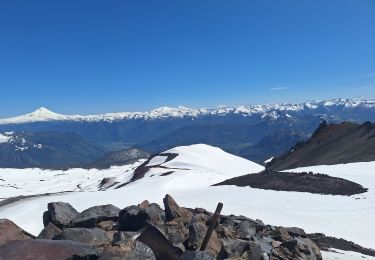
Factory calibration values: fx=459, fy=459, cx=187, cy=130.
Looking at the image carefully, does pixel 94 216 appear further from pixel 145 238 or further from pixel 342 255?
pixel 342 255

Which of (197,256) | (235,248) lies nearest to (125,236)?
(197,256)

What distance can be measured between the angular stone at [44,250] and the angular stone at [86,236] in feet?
4.30

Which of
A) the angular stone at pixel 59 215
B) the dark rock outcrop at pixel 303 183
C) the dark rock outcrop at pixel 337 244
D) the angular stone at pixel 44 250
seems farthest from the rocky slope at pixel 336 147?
the angular stone at pixel 44 250

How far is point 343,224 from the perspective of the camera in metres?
28.4

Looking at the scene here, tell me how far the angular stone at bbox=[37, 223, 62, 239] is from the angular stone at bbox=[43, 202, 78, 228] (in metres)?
0.77

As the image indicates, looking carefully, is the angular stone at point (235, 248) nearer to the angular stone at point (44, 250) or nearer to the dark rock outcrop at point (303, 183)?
the angular stone at point (44, 250)

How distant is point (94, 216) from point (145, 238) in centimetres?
426

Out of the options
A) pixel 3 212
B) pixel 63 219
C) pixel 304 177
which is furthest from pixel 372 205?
pixel 3 212

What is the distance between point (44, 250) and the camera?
14.1 meters

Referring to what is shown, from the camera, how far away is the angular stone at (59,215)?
1914cm

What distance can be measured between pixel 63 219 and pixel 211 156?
7940cm

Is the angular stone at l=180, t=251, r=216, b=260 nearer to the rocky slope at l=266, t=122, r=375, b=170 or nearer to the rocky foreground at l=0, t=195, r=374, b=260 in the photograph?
A: the rocky foreground at l=0, t=195, r=374, b=260

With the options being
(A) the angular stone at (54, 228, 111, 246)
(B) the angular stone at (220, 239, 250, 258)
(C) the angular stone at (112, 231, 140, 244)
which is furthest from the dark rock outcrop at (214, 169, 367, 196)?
(A) the angular stone at (54, 228, 111, 246)

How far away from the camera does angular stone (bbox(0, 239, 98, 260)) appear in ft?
45.2
